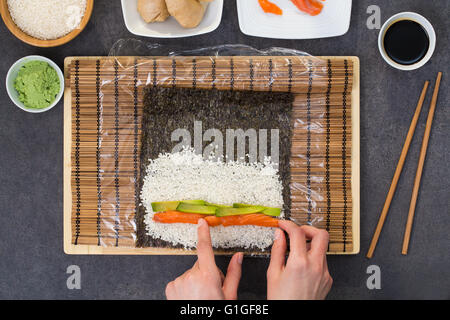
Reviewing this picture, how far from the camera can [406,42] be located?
3.98 feet

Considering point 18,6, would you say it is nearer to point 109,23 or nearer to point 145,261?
point 109,23

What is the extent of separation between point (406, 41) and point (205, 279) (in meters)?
0.97

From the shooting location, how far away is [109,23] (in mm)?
1264

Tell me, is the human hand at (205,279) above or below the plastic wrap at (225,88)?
below

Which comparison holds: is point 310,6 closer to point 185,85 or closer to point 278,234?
point 185,85

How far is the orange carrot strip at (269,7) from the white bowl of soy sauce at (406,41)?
1.08 feet

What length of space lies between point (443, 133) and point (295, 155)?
509 millimetres

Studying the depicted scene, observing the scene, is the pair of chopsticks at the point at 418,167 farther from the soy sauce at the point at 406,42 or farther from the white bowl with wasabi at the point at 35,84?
the white bowl with wasabi at the point at 35,84

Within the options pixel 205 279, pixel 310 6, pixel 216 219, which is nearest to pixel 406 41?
pixel 310 6

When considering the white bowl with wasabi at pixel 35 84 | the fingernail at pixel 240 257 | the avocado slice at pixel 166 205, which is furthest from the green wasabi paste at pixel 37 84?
the fingernail at pixel 240 257

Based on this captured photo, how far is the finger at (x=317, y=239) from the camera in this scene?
1127 millimetres

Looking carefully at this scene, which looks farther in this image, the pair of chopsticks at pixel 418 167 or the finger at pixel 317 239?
the pair of chopsticks at pixel 418 167

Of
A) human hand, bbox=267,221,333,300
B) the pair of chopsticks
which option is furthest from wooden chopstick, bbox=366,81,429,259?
human hand, bbox=267,221,333,300

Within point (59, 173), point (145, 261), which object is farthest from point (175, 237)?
point (59, 173)
